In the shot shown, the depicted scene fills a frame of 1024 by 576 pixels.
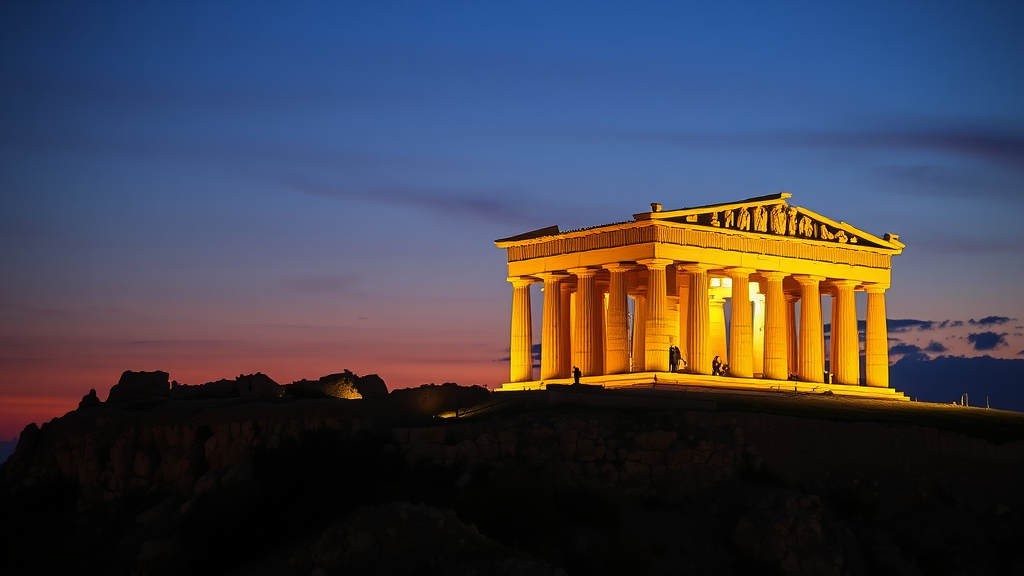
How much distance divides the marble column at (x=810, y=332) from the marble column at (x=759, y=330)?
2554mm

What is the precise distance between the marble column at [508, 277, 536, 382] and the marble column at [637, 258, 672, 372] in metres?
9.19

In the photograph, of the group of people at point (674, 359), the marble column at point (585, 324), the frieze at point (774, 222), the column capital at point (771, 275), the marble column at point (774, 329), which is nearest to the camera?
the group of people at point (674, 359)

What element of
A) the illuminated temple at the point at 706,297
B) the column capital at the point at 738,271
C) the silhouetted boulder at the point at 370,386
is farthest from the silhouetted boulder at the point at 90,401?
the column capital at the point at 738,271

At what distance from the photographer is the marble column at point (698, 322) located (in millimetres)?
94938

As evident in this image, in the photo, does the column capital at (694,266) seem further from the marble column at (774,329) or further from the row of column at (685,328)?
the marble column at (774,329)

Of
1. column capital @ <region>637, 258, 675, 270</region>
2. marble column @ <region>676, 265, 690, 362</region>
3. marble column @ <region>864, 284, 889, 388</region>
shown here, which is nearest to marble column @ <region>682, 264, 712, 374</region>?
marble column @ <region>676, 265, 690, 362</region>

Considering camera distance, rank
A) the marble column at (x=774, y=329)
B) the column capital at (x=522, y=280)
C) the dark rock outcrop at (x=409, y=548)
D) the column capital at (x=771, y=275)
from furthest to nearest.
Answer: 1. the column capital at (x=522, y=280)
2. the marble column at (x=774, y=329)
3. the column capital at (x=771, y=275)
4. the dark rock outcrop at (x=409, y=548)

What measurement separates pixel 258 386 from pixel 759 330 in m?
34.8

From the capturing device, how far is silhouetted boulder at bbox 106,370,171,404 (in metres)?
83.1

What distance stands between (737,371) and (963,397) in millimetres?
14238

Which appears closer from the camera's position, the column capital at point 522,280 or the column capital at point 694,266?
the column capital at point 694,266

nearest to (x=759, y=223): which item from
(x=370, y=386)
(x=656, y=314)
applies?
(x=656, y=314)

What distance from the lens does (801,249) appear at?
99.8 m

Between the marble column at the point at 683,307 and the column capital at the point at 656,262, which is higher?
the column capital at the point at 656,262
